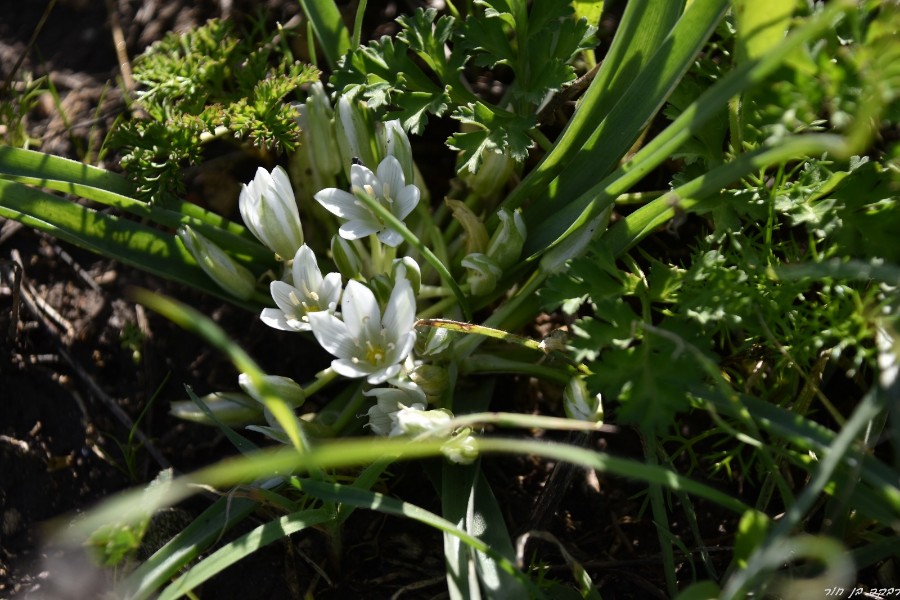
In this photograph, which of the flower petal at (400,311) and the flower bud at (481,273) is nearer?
the flower petal at (400,311)

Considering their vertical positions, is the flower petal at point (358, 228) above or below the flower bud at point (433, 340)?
above

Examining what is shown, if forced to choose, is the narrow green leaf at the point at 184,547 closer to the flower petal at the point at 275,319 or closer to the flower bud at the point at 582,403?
the flower petal at the point at 275,319

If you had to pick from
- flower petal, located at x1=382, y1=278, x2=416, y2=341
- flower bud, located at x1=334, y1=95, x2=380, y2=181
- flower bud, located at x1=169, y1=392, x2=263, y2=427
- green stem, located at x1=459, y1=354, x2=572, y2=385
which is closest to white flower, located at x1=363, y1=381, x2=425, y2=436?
flower petal, located at x1=382, y1=278, x2=416, y2=341

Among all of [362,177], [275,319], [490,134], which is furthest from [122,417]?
[490,134]

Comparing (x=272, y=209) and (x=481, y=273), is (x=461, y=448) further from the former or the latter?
(x=272, y=209)

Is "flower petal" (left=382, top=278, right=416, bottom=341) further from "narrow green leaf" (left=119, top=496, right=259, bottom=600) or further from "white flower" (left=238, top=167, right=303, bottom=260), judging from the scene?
"narrow green leaf" (left=119, top=496, right=259, bottom=600)

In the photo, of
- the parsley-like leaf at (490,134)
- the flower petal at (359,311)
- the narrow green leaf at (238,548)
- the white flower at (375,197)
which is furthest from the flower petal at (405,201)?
the narrow green leaf at (238,548)
